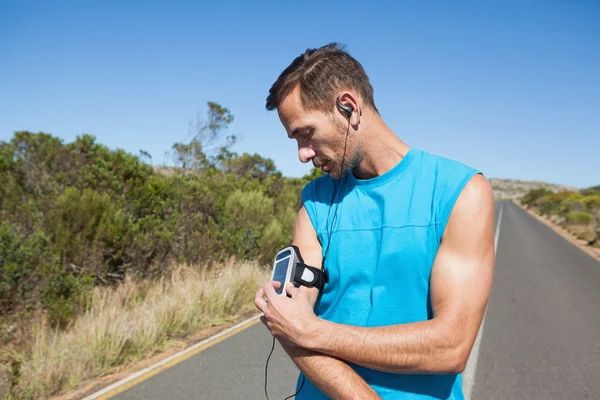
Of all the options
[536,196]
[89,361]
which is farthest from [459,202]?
[536,196]

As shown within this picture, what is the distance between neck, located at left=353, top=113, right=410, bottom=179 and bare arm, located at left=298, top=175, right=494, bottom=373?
0.26 m

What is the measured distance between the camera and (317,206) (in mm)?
1637

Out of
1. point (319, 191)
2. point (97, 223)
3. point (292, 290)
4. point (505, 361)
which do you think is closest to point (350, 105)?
point (319, 191)

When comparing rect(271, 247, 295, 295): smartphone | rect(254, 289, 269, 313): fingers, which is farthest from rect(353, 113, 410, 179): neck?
rect(254, 289, 269, 313): fingers

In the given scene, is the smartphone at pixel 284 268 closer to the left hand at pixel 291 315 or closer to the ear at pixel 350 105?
the left hand at pixel 291 315

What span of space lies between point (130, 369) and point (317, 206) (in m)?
4.22

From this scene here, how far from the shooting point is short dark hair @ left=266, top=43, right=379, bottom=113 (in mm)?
1494

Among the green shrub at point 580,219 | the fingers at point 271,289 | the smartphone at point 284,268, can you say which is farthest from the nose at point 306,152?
the green shrub at point 580,219

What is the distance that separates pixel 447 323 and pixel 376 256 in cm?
27

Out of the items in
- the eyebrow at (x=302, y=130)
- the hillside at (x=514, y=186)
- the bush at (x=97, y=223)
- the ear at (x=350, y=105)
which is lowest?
the bush at (x=97, y=223)

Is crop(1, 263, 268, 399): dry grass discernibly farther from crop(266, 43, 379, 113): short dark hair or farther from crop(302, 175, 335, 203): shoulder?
crop(266, 43, 379, 113): short dark hair

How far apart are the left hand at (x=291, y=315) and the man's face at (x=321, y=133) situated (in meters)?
0.43

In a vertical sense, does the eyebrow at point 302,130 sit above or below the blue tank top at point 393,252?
above

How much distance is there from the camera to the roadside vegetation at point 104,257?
16.4 feet
